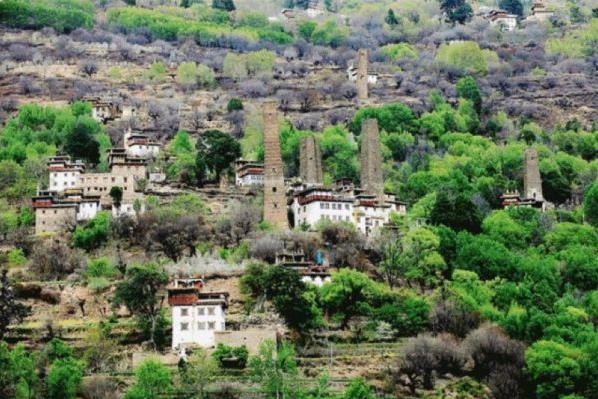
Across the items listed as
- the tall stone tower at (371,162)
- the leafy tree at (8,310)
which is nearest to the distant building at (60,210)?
the leafy tree at (8,310)

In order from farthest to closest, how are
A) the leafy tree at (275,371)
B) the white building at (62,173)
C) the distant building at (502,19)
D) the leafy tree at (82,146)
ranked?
the distant building at (502,19) < the leafy tree at (82,146) < the white building at (62,173) < the leafy tree at (275,371)

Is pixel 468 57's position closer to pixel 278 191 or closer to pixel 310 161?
pixel 310 161

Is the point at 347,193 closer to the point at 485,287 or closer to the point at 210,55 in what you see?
the point at 485,287

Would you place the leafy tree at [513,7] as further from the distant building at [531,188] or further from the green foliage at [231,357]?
the green foliage at [231,357]

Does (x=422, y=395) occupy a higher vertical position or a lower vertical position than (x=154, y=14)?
lower

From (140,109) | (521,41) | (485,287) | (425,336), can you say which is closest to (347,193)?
(485,287)

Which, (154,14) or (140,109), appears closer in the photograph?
(140,109)

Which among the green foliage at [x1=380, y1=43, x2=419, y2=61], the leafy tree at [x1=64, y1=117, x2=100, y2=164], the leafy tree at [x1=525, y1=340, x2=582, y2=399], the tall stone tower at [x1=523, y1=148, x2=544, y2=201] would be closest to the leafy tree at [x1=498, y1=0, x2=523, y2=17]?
the green foliage at [x1=380, y1=43, x2=419, y2=61]
